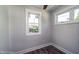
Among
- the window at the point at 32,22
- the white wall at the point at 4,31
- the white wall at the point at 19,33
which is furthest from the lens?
the window at the point at 32,22

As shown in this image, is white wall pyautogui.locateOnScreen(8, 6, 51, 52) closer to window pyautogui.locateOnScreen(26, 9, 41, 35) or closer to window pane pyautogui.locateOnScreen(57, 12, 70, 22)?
window pyautogui.locateOnScreen(26, 9, 41, 35)

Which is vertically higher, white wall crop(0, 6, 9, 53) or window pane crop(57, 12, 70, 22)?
window pane crop(57, 12, 70, 22)

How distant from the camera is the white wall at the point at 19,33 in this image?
1.51 metres

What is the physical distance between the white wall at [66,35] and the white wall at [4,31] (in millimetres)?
1384

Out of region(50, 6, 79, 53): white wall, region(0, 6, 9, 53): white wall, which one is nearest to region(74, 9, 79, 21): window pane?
region(50, 6, 79, 53): white wall

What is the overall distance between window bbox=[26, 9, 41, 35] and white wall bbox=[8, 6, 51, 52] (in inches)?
4.5

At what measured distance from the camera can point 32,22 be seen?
5.74 ft

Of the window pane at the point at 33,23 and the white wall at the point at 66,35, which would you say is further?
the window pane at the point at 33,23

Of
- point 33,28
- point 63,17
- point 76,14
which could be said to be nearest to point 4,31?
point 33,28

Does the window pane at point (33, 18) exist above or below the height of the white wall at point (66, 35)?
above

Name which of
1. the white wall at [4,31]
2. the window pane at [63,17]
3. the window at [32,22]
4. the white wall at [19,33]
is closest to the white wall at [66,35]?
the window pane at [63,17]

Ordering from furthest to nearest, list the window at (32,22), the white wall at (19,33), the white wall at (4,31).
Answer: the window at (32,22) → the white wall at (19,33) → the white wall at (4,31)

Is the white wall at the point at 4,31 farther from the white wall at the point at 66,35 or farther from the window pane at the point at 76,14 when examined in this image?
the window pane at the point at 76,14

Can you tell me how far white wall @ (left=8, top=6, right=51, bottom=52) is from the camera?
59.6 inches
